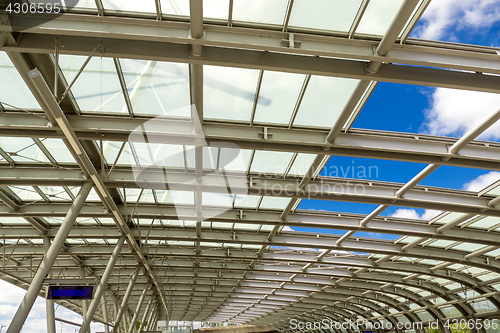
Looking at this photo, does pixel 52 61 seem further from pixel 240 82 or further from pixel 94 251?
pixel 94 251

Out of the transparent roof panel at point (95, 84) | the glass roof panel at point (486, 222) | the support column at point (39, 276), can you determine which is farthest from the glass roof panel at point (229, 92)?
the glass roof panel at point (486, 222)

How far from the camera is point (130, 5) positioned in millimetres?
10758

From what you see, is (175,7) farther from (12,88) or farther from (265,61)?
(12,88)

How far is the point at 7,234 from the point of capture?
88.2 ft

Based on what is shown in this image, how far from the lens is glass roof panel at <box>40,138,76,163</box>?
17250 mm

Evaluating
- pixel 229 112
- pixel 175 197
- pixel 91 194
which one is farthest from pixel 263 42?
pixel 91 194

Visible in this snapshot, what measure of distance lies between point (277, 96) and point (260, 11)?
374 cm

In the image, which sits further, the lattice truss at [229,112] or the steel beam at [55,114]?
the steel beam at [55,114]

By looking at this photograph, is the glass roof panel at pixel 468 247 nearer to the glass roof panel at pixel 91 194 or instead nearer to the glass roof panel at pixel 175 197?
the glass roof panel at pixel 175 197

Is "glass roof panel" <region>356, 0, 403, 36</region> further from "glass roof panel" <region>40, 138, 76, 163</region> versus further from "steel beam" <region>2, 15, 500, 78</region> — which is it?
"glass roof panel" <region>40, 138, 76, 163</region>

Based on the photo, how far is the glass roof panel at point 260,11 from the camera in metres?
10.8

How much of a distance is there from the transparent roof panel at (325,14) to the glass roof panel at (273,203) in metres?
12.9

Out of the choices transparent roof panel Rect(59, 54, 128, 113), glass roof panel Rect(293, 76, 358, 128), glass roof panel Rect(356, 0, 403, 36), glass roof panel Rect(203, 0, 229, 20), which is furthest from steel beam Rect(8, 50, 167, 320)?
glass roof panel Rect(356, 0, 403, 36)

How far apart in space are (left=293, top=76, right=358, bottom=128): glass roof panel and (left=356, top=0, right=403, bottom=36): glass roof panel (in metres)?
2.17
